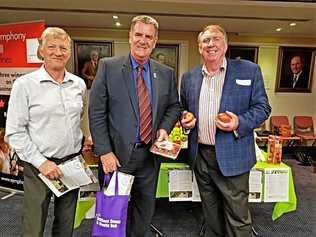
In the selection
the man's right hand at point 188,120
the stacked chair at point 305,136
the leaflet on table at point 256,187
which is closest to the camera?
the man's right hand at point 188,120

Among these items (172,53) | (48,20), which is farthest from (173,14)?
(48,20)

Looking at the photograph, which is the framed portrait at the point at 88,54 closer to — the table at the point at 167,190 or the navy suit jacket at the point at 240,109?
the table at the point at 167,190

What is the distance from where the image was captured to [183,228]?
2.60m

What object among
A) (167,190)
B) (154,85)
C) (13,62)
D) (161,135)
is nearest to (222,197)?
(167,190)

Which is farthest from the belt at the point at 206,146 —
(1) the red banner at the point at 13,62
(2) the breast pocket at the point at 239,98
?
(1) the red banner at the point at 13,62

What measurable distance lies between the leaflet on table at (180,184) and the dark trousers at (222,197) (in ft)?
0.98

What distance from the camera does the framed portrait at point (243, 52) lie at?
6.14 metres

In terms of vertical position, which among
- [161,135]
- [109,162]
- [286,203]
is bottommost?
[286,203]

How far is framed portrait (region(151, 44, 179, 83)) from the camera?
6.10 metres

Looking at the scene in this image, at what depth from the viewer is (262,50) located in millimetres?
6215

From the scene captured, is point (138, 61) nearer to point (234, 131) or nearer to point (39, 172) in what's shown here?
point (234, 131)

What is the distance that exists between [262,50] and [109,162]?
215 inches

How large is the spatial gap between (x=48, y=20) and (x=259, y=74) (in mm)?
4332

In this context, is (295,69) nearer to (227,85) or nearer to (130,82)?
(227,85)
